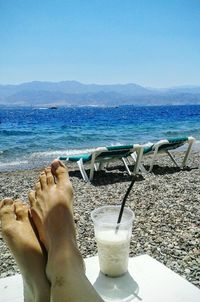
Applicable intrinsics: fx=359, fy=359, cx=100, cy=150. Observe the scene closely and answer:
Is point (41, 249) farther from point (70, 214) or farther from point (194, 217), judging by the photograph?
point (194, 217)

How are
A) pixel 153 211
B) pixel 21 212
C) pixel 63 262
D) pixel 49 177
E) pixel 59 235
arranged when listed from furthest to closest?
pixel 153 211
pixel 49 177
pixel 21 212
pixel 59 235
pixel 63 262

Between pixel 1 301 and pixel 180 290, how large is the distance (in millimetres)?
769

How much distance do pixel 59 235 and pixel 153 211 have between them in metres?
3.33

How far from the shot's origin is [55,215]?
158 centimetres

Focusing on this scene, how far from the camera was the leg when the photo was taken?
1188mm

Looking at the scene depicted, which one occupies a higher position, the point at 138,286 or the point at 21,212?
the point at 21,212

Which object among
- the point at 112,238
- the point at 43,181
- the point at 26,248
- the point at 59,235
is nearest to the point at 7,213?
the point at 43,181

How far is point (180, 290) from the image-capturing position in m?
1.52

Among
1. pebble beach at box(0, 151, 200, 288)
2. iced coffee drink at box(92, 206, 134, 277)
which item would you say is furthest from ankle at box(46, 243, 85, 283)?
pebble beach at box(0, 151, 200, 288)

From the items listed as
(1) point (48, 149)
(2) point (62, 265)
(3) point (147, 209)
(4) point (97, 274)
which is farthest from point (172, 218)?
(1) point (48, 149)

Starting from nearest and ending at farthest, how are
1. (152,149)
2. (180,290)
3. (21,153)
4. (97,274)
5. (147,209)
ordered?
(180,290) → (97,274) → (147,209) → (152,149) → (21,153)

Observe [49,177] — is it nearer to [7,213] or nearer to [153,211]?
[7,213]

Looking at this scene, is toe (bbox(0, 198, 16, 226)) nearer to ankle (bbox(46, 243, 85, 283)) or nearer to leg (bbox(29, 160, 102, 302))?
leg (bbox(29, 160, 102, 302))

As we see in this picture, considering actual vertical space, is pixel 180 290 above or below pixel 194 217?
above
